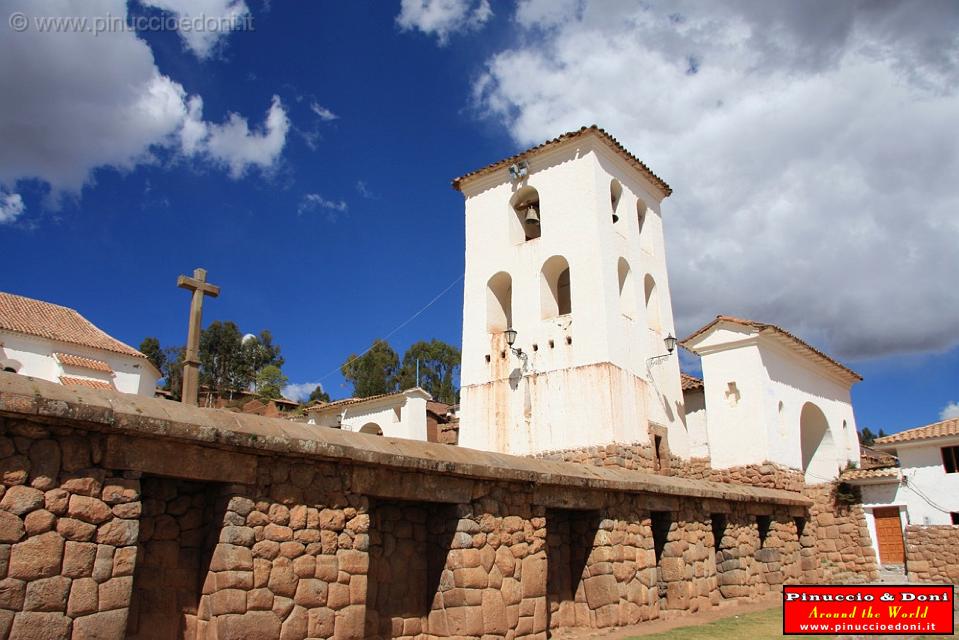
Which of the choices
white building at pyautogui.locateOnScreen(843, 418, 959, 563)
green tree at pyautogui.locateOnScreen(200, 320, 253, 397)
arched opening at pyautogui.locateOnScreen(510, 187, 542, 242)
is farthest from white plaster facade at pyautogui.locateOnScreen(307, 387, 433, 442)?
green tree at pyautogui.locateOnScreen(200, 320, 253, 397)

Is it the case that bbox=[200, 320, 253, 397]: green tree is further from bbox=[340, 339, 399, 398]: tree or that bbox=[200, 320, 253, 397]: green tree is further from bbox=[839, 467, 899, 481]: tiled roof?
bbox=[839, 467, 899, 481]: tiled roof

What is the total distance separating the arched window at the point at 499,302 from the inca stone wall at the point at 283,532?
864cm

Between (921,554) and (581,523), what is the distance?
1340 cm

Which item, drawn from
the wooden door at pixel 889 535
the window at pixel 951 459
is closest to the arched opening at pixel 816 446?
the wooden door at pixel 889 535

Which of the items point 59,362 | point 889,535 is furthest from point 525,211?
point 59,362

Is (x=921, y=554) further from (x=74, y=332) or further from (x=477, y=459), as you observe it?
(x=74, y=332)

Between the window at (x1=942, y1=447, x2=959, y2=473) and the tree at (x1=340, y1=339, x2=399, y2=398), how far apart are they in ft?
119

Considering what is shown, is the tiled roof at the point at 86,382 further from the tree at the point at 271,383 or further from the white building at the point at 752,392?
the white building at the point at 752,392

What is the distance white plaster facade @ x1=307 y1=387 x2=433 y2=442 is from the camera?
26.1 meters

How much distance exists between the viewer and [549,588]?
9.45m

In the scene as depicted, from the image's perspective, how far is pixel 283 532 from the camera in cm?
609

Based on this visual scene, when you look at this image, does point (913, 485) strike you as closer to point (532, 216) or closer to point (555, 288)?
point (555, 288)

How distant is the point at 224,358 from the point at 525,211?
1604 inches

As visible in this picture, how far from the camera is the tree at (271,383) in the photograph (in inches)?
1521
